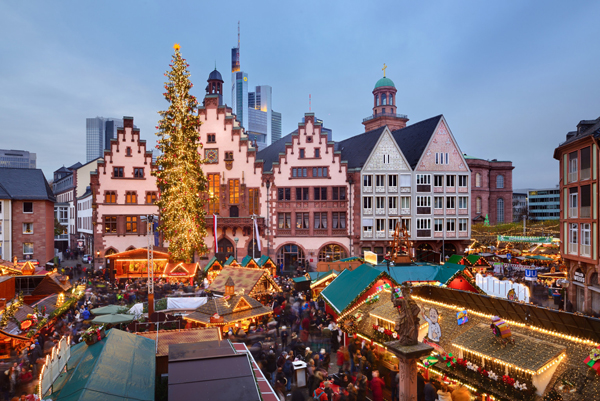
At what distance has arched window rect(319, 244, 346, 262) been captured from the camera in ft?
141

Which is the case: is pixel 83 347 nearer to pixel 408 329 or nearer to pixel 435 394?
pixel 408 329

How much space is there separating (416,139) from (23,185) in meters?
46.7

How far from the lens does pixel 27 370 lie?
49.2 ft

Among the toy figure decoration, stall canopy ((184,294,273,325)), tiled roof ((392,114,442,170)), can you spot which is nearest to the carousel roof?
stall canopy ((184,294,273,325))

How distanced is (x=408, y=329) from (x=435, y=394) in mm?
3508

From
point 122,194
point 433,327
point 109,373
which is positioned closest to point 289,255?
point 122,194

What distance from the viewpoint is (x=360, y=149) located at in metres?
46.2

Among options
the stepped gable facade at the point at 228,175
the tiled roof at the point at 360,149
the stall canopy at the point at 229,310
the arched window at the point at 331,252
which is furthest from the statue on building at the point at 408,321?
the stepped gable facade at the point at 228,175

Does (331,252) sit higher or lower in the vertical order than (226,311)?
lower

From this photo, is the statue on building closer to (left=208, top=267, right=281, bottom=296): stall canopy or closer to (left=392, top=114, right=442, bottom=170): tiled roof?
(left=208, top=267, right=281, bottom=296): stall canopy

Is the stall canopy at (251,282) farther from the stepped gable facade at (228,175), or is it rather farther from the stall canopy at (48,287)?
the stepped gable facade at (228,175)

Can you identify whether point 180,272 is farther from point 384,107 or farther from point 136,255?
point 384,107

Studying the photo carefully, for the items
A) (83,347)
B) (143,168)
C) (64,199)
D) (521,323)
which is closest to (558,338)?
(521,323)

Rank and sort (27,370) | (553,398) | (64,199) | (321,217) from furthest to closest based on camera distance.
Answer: (64,199), (321,217), (27,370), (553,398)
